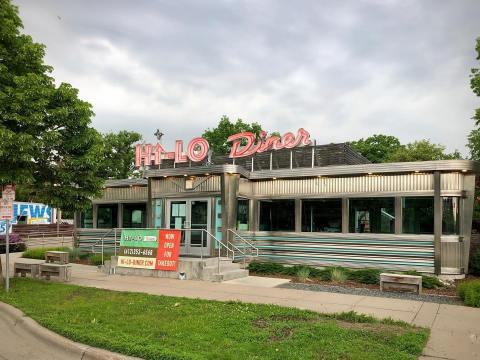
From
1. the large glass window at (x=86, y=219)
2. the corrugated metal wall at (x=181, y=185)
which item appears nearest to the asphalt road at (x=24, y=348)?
the corrugated metal wall at (x=181, y=185)

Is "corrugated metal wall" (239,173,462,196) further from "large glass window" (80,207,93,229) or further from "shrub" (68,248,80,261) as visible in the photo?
"large glass window" (80,207,93,229)

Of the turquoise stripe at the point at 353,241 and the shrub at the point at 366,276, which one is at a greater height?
the turquoise stripe at the point at 353,241

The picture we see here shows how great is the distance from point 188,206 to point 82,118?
597cm

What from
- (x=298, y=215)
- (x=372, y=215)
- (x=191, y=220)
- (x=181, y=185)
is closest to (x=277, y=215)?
(x=298, y=215)

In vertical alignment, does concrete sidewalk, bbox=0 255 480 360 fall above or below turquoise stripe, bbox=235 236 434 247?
below

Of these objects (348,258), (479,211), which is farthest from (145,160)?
(479,211)

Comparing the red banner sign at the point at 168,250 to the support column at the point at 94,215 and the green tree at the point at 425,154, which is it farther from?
the green tree at the point at 425,154

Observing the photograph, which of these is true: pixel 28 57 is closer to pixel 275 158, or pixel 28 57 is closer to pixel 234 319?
pixel 234 319

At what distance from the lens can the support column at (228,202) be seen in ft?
52.7

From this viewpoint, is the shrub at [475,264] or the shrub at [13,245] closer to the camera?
the shrub at [475,264]

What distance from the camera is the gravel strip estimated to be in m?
10.4

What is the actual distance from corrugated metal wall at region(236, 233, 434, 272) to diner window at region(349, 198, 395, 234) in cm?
36

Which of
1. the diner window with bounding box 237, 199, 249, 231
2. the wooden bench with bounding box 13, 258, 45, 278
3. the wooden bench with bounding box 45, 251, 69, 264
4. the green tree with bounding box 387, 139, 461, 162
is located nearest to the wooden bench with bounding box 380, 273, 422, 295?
the diner window with bounding box 237, 199, 249, 231

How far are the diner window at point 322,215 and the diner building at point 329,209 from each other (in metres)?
0.04
